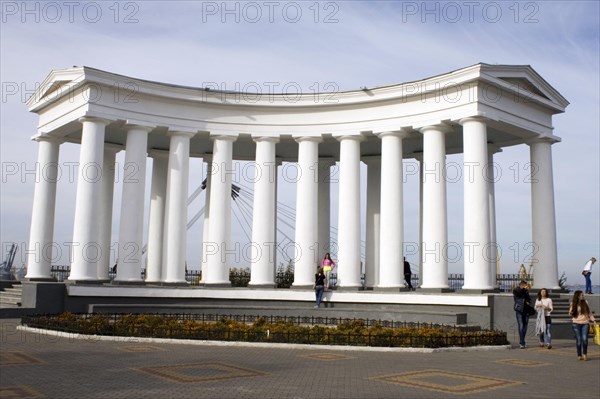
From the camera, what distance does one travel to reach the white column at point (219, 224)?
138 ft

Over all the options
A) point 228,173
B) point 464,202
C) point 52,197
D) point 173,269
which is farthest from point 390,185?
point 52,197

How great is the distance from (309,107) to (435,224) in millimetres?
12028

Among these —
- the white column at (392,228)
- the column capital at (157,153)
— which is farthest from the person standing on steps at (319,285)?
the column capital at (157,153)

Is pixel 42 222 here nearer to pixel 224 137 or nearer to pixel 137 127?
pixel 137 127

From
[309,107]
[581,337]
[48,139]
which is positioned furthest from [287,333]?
[48,139]

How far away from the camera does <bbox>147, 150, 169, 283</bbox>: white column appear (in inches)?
1767

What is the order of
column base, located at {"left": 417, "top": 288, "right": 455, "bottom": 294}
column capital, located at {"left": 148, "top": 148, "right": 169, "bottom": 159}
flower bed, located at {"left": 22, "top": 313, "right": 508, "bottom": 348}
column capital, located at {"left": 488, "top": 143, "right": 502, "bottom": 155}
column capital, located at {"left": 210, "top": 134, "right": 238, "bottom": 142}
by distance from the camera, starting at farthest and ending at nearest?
1. column capital, located at {"left": 148, "top": 148, "right": 169, "bottom": 159}
2. column capital, located at {"left": 488, "top": 143, "right": 502, "bottom": 155}
3. column capital, located at {"left": 210, "top": 134, "right": 238, "bottom": 142}
4. column base, located at {"left": 417, "top": 288, "right": 455, "bottom": 294}
5. flower bed, located at {"left": 22, "top": 313, "right": 508, "bottom": 348}

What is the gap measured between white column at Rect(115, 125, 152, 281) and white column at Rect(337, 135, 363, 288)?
12616mm

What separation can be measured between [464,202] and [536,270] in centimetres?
834

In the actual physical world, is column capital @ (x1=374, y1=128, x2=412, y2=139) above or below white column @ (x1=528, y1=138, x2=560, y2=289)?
above

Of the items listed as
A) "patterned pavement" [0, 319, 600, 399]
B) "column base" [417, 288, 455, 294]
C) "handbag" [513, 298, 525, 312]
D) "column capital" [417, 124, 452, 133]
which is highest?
"column capital" [417, 124, 452, 133]

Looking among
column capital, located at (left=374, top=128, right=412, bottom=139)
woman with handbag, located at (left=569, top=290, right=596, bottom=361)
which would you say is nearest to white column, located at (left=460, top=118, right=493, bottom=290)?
column capital, located at (left=374, top=128, right=412, bottom=139)

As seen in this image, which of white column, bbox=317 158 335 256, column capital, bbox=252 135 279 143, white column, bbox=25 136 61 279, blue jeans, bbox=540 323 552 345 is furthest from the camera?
white column, bbox=317 158 335 256

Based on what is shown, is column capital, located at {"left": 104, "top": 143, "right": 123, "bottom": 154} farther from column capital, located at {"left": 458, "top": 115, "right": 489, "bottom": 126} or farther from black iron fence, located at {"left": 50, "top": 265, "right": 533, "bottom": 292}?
column capital, located at {"left": 458, "top": 115, "right": 489, "bottom": 126}
